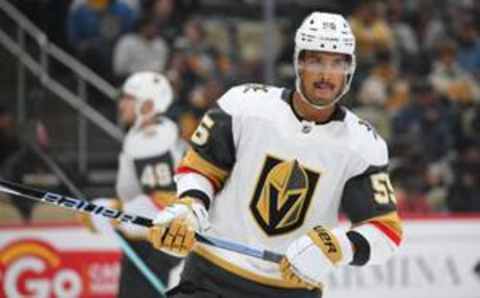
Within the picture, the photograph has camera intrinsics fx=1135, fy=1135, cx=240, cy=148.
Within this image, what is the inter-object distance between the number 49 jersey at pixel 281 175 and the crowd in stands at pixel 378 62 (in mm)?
3677

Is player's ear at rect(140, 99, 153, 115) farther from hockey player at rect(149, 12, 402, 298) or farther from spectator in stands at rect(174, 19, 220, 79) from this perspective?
spectator in stands at rect(174, 19, 220, 79)

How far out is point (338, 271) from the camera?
626 cm

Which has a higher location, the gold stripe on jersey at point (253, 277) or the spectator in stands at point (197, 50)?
the gold stripe on jersey at point (253, 277)

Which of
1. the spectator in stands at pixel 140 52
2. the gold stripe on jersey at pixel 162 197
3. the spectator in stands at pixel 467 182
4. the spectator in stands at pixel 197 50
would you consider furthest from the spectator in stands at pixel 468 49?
the gold stripe on jersey at pixel 162 197

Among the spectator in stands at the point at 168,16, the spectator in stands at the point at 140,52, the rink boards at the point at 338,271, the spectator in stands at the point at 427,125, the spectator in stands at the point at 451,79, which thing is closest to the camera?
the rink boards at the point at 338,271

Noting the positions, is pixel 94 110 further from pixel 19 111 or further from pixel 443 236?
pixel 443 236

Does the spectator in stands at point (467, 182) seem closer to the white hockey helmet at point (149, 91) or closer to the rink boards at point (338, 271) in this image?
the rink boards at point (338, 271)

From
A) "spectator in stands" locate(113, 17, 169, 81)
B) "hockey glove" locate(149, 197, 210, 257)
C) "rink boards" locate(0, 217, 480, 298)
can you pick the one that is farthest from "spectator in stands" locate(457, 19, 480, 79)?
"hockey glove" locate(149, 197, 210, 257)

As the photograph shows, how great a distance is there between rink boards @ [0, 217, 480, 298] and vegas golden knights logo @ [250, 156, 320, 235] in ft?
9.42

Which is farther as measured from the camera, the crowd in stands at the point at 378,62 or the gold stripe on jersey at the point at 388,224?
the crowd in stands at the point at 378,62

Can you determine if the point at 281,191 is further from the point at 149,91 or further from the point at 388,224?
the point at 149,91

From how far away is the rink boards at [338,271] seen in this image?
5.99 m

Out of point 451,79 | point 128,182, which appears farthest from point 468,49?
point 128,182

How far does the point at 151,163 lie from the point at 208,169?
1.28 m
